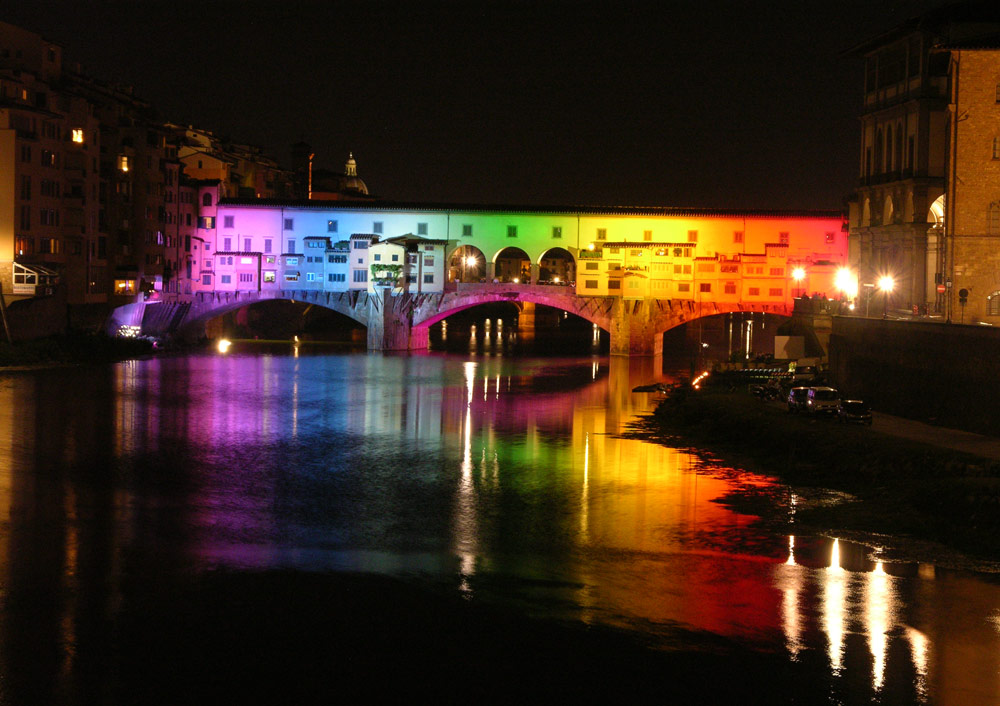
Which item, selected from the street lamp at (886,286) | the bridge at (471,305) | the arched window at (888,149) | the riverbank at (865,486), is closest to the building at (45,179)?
the bridge at (471,305)

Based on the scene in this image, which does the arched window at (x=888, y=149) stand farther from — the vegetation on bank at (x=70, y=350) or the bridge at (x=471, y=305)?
the vegetation on bank at (x=70, y=350)

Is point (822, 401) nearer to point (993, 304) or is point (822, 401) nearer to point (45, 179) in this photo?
point (993, 304)

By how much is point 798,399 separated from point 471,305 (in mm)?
36917

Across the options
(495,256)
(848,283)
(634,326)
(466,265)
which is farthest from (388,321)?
(848,283)

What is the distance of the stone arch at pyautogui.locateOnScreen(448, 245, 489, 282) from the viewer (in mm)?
68562

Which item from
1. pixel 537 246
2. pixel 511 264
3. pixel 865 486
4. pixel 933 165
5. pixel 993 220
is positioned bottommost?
pixel 865 486

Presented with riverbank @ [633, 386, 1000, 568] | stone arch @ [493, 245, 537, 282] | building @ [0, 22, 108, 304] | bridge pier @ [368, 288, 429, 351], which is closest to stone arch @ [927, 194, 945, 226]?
riverbank @ [633, 386, 1000, 568]

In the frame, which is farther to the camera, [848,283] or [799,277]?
[799,277]

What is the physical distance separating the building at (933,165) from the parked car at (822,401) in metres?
4.98

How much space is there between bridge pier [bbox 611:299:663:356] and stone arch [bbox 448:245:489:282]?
Answer: 28.5ft

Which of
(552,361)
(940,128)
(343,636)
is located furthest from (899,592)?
(552,361)

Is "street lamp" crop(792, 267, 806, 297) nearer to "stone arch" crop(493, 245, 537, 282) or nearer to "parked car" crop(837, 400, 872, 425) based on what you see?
"parked car" crop(837, 400, 872, 425)

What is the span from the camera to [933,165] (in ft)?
117

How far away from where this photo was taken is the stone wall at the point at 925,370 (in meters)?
25.0
